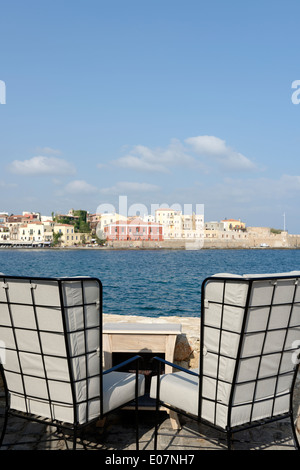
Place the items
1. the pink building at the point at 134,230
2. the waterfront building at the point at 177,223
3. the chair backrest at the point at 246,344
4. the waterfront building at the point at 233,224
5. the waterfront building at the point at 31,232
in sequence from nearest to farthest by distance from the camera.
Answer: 1. the chair backrest at the point at 246,344
2. the pink building at the point at 134,230
3. the waterfront building at the point at 177,223
4. the waterfront building at the point at 31,232
5. the waterfront building at the point at 233,224

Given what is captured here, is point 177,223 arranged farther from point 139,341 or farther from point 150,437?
point 150,437

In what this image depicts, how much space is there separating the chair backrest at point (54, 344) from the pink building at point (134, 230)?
9209 centimetres

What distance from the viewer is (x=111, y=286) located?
3195cm

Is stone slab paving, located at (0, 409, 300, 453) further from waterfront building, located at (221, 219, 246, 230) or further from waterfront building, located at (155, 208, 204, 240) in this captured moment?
waterfront building, located at (221, 219, 246, 230)

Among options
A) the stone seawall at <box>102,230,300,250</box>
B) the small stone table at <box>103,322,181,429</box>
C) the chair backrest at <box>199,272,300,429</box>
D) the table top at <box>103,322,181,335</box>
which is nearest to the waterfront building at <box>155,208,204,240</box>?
the stone seawall at <box>102,230,300,250</box>

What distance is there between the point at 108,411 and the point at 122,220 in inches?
3665

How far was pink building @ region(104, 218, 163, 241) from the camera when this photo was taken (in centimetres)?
9562

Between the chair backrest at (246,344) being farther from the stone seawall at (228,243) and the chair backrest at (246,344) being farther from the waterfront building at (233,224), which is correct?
the waterfront building at (233,224)

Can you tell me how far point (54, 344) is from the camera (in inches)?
81.7

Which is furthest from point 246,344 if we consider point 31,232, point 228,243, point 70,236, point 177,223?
point 31,232

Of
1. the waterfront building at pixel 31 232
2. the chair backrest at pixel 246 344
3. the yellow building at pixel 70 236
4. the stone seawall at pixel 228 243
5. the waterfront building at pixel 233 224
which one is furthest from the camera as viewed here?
the waterfront building at pixel 233 224

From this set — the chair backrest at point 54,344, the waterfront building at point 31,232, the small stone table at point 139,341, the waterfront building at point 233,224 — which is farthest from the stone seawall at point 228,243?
the chair backrest at point 54,344

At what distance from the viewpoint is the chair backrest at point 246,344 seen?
6.45ft

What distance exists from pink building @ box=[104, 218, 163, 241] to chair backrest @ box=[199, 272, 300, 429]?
92168 mm
